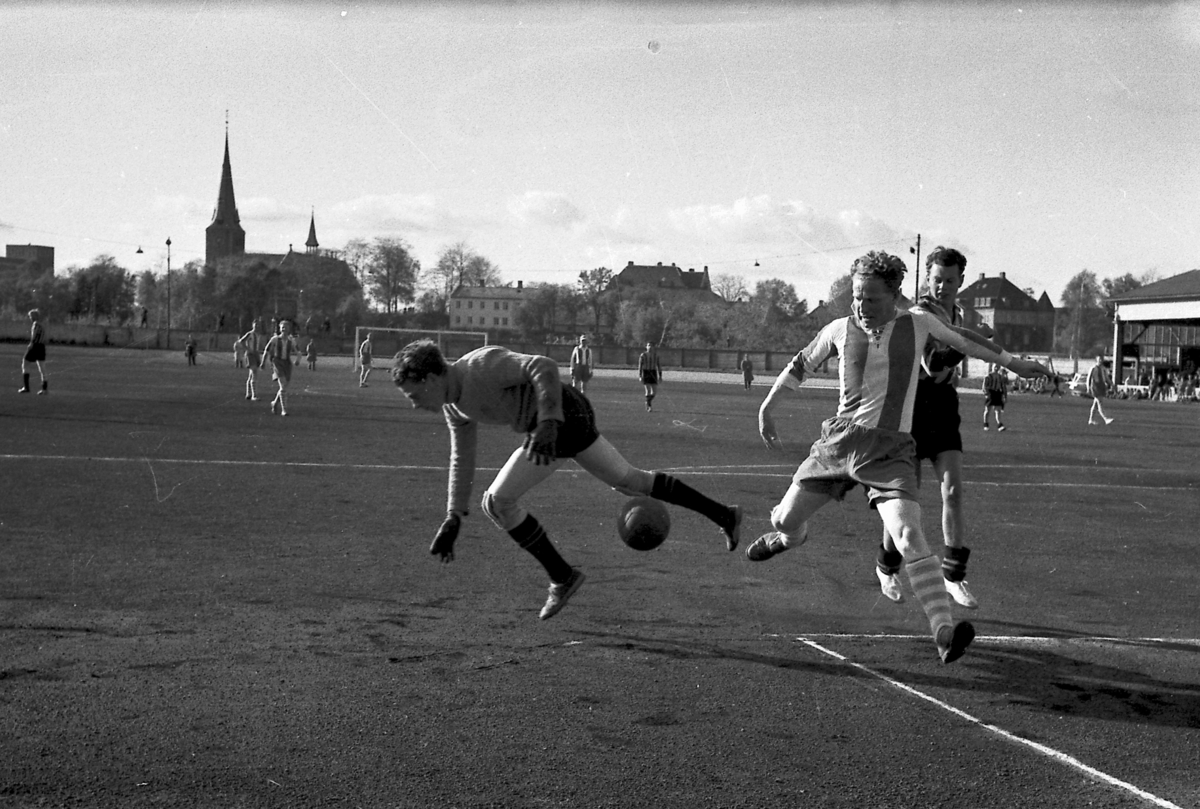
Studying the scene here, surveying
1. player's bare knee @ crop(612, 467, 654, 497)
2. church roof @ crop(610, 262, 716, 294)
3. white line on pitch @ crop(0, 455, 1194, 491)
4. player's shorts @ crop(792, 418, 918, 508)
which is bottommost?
white line on pitch @ crop(0, 455, 1194, 491)

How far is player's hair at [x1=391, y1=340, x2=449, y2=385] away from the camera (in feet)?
18.9

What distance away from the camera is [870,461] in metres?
6.04

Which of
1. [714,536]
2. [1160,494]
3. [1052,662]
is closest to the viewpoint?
[1052,662]

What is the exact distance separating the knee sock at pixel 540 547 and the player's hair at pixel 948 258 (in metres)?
3.02

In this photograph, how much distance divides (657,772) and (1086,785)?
69.6 inches

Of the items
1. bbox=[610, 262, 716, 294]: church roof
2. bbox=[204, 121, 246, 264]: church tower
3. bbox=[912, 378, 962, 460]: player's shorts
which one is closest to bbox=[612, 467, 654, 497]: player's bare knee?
bbox=[912, 378, 962, 460]: player's shorts

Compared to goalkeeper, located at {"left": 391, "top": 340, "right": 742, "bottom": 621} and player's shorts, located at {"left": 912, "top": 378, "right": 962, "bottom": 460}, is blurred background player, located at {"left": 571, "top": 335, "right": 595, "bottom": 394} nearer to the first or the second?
player's shorts, located at {"left": 912, "top": 378, "right": 962, "bottom": 460}

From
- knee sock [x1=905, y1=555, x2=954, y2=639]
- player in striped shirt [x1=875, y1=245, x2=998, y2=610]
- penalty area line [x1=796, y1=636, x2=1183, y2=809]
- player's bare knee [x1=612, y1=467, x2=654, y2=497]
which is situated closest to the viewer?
penalty area line [x1=796, y1=636, x2=1183, y2=809]

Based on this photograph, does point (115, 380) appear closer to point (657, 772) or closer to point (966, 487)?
point (966, 487)

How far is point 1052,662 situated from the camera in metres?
6.64

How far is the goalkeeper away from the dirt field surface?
680 mm

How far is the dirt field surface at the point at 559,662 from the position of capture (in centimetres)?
468

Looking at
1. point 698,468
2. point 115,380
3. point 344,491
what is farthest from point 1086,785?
point 115,380

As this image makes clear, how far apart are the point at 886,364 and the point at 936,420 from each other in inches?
65.0
